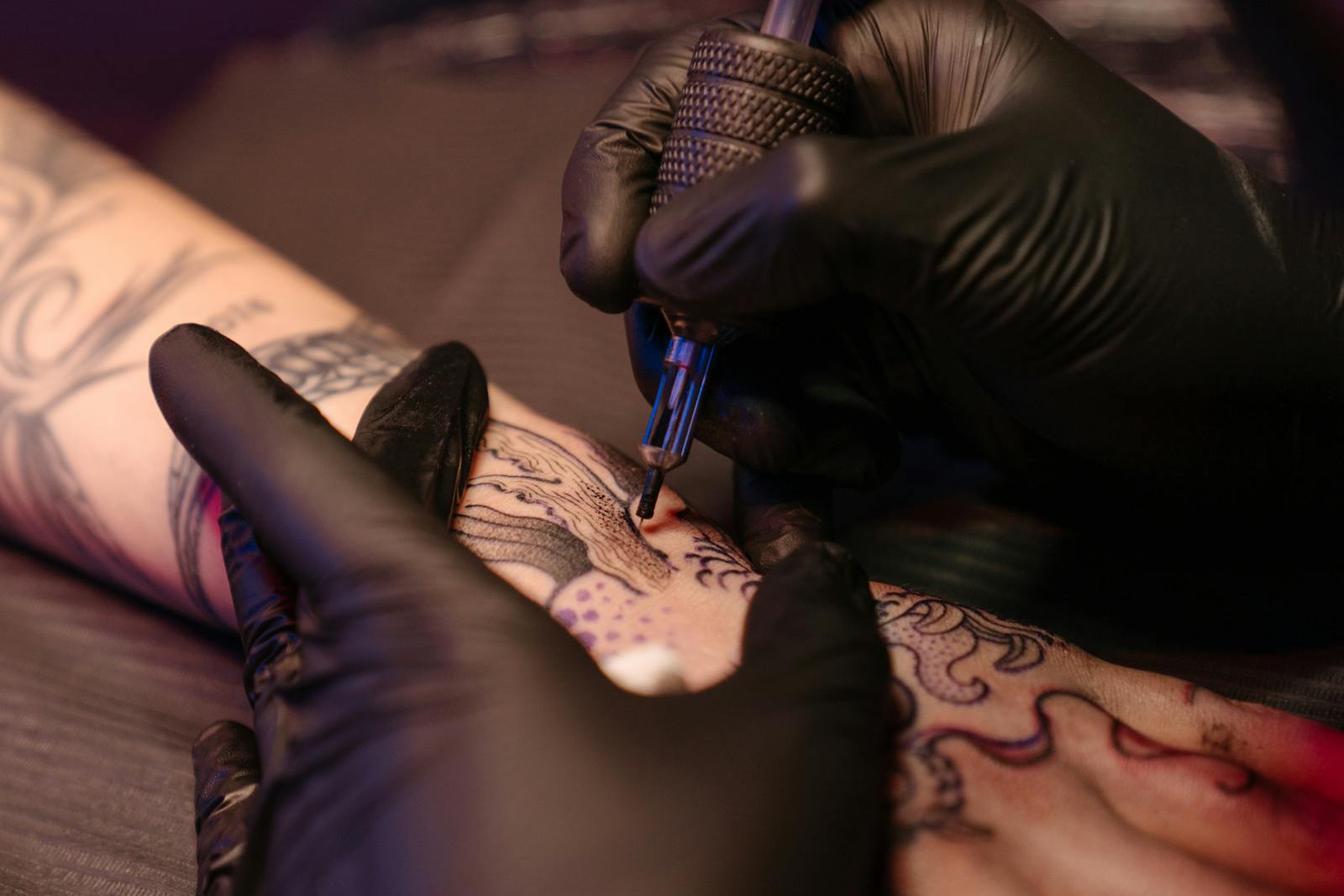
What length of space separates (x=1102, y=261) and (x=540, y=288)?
1001 millimetres

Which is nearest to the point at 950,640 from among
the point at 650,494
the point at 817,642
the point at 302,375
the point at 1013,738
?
the point at 1013,738

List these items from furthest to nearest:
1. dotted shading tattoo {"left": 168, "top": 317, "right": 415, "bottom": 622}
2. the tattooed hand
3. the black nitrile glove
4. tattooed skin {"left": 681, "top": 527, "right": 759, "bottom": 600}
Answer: dotted shading tattoo {"left": 168, "top": 317, "right": 415, "bottom": 622} → tattooed skin {"left": 681, "top": 527, "right": 759, "bottom": 600} → the tattooed hand → the black nitrile glove

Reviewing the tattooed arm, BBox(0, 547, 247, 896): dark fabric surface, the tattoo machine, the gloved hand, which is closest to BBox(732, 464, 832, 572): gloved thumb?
the gloved hand

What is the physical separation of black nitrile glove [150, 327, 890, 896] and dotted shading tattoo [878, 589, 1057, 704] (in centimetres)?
9

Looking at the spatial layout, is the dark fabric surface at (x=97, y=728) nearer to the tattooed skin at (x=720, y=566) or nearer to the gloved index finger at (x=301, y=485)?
the gloved index finger at (x=301, y=485)

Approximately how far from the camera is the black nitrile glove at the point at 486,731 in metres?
0.67

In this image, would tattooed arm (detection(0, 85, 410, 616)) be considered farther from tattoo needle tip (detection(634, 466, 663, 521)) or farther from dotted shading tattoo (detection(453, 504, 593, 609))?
tattoo needle tip (detection(634, 466, 663, 521))

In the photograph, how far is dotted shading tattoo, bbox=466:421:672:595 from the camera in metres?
0.99

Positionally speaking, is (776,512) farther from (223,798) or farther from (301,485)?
(223,798)

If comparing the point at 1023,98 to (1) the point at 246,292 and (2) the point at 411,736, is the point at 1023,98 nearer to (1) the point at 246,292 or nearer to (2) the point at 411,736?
(2) the point at 411,736

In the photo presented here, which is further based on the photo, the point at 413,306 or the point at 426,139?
the point at 426,139

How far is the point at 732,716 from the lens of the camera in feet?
2.36

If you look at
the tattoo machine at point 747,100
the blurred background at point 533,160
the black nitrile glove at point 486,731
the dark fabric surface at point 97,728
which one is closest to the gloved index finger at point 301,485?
the black nitrile glove at point 486,731

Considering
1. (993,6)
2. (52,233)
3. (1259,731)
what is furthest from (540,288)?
(1259,731)
